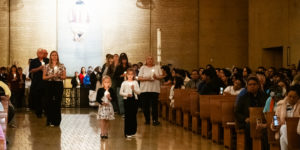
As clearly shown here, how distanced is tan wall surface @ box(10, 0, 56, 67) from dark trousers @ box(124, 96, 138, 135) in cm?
1253

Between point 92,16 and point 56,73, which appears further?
point 92,16

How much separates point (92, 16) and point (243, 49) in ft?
21.1

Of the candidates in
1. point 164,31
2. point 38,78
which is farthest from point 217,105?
point 164,31

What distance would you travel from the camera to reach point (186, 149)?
10828mm

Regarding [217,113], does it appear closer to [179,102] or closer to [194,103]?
[194,103]

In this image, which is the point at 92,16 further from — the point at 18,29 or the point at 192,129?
the point at 192,129

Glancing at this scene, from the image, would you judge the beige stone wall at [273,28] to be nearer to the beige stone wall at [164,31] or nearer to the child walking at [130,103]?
the beige stone wall at [164,31]

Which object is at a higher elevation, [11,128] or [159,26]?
[159,26]

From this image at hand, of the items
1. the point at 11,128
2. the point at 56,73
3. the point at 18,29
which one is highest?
the point at 18,29

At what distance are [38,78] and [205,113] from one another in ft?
18.1

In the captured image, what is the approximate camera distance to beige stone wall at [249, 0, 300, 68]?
1977cm

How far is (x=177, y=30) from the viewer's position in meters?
25.5

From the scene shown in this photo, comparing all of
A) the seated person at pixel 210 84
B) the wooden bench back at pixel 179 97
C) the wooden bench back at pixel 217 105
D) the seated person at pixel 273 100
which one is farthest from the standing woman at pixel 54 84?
the seated person at pixel 273 100

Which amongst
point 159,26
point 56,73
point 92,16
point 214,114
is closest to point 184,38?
point 159,26
